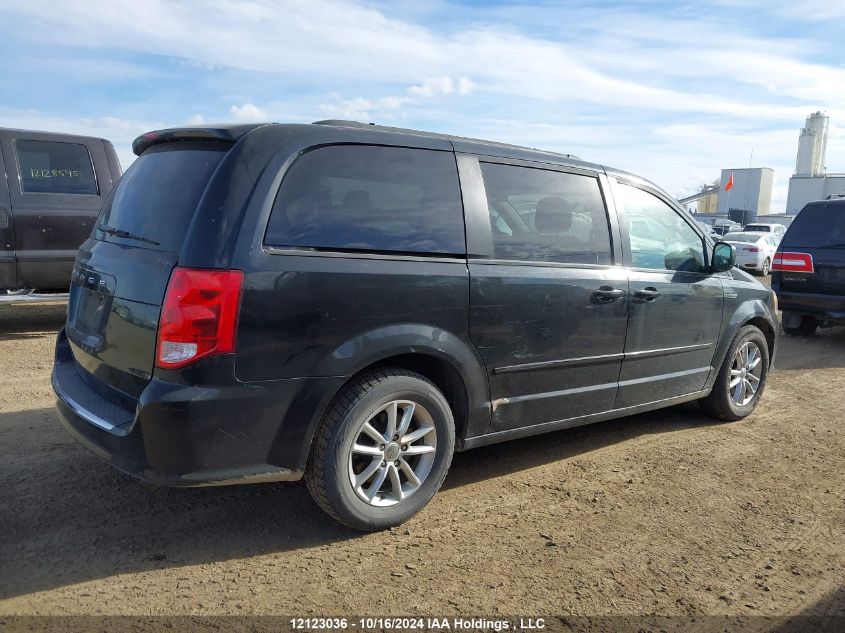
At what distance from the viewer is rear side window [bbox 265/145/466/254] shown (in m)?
3.05

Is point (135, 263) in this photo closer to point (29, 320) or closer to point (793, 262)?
point (29, 320)

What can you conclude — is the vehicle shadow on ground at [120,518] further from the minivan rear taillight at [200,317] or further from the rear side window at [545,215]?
the rear side window at [545,215]

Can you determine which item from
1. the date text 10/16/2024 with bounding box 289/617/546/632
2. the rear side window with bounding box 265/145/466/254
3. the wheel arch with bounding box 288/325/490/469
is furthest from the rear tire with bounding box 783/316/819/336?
the date text 10/16/2024 with bounding box 289/617/546/632

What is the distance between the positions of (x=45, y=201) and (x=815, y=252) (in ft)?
29.0

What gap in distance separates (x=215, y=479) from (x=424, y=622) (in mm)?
1012

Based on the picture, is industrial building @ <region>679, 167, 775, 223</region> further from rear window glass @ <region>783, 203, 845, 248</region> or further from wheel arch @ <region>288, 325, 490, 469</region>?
wheel arch @ <region>288, 325, 490, 469</region>

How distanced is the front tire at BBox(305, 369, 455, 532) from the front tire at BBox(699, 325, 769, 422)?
2693mm

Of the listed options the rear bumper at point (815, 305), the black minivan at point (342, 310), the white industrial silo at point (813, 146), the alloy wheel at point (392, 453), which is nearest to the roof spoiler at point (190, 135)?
the black minivan at point (342, 310)

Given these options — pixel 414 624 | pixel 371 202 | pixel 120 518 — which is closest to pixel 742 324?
pixel 371 202

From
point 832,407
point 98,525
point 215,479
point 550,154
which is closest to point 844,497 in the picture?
point 832,407

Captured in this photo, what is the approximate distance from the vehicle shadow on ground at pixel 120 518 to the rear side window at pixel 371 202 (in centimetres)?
136

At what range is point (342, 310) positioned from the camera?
307 cm

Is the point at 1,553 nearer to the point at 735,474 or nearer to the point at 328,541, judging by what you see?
the point at 328,541

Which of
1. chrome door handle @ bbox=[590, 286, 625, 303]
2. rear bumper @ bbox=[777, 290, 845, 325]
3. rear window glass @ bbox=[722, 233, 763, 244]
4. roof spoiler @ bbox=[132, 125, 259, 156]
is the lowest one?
rear bumper @ bbox=[777, 290, 845, 325]
